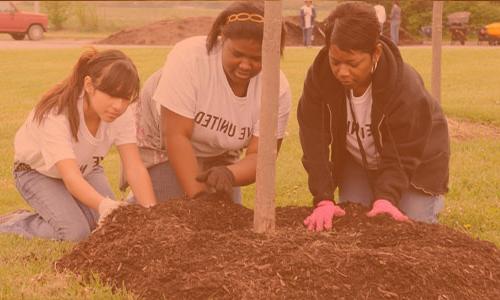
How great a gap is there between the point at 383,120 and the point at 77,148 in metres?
1.69

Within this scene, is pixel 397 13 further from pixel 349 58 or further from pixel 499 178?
pixel 349 58

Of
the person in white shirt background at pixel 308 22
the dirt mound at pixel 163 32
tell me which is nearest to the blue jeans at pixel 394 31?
the person in white shirt background at pixel 308 22

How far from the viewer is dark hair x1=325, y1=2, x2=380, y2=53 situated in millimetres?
4238

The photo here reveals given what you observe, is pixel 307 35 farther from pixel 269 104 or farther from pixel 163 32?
pixel 269 104

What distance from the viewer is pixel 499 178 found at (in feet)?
23.3

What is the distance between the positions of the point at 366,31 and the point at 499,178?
10.6 feet

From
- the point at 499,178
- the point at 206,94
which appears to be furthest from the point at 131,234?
the point at 499,178

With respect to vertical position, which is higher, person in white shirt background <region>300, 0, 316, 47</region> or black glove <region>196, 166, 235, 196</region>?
black glove <region>196, 166, 235, 196</region>

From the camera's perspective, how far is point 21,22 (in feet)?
99.8

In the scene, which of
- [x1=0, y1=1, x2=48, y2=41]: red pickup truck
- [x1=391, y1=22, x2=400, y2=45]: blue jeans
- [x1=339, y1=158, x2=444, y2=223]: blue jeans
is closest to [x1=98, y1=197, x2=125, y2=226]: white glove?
[x1=339, y1=158, x2=444, y2=223]: blue jeans

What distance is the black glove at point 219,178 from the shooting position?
4582mm

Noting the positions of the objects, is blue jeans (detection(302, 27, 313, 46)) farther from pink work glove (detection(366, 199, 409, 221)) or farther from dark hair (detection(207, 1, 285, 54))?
pink work glove (detection(366, 199, 409, 221))

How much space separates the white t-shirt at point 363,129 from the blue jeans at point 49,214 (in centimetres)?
156

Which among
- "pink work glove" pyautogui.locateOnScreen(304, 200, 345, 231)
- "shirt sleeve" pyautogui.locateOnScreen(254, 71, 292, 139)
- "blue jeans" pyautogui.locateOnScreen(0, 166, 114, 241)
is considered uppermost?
"shirt sleeve" pyautogui.locateOnScreen(254, 71, 292, 139)
